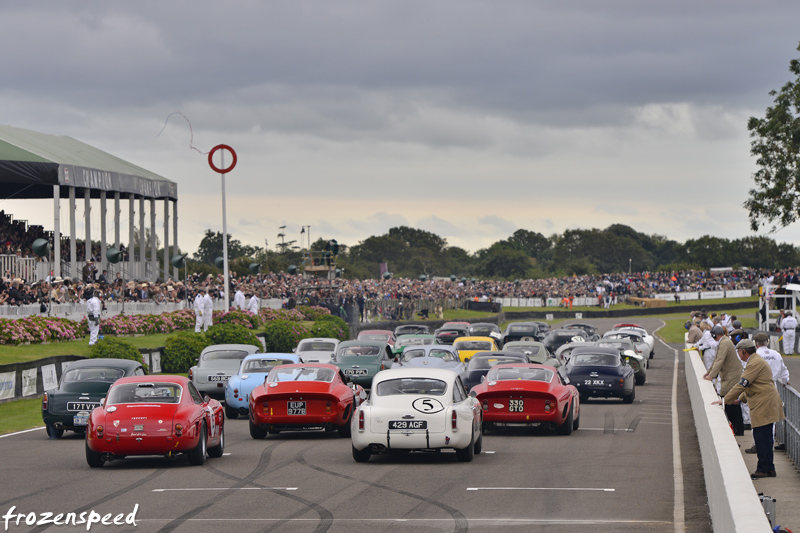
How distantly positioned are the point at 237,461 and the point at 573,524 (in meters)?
6.56

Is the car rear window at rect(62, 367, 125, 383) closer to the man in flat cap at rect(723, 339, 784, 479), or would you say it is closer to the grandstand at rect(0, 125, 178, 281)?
the man in flat cap at rect(723, 339, 784, 479)

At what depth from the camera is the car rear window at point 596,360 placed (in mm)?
25641

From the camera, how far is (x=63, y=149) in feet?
208

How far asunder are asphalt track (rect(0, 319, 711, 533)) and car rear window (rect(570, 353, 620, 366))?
702 cm

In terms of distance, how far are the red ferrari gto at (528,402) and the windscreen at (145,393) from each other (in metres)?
5.86

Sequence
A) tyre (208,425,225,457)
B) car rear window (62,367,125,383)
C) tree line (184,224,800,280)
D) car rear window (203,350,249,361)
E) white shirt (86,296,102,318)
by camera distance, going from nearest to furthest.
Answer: tyre (208,425,225,457) < car rear window (62,367,125,383) < car rear window (203,350,249,361) < white shirt (86,296,102,318) < tree line (184,224,800,280)

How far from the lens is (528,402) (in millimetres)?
18391

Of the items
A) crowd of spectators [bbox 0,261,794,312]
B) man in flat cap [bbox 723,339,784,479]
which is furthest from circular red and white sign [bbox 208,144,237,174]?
man in flat cap [bbox 723,339,784,479]

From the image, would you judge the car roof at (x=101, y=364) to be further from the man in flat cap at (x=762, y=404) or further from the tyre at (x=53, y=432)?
the man in flat cap at (x=762, y=404)

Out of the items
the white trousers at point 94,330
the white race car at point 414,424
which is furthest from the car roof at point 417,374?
the white trousers at point 94,330

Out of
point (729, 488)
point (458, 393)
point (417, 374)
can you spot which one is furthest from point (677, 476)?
point (729, 488)

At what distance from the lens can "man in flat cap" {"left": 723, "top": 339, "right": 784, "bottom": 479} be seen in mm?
12516

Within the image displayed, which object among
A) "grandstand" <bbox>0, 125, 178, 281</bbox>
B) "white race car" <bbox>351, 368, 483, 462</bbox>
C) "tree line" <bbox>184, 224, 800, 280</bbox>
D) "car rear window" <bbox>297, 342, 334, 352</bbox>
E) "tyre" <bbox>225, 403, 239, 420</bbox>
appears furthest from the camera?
"tree line" <bbox>184, 224, 800, 280</bbox>

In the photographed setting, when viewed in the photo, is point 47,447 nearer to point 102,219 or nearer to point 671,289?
point 102,219
